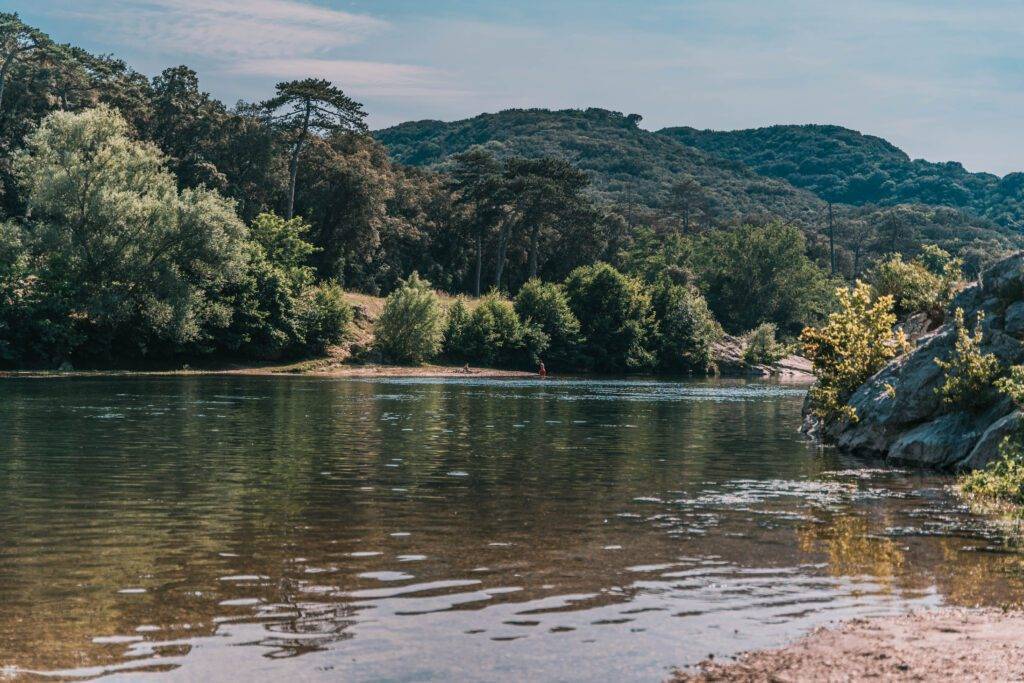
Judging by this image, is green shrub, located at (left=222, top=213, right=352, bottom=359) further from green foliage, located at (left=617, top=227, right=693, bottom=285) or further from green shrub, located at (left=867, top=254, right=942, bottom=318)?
green foliage, located at (left=617, top=227, right=693, bottom=285)

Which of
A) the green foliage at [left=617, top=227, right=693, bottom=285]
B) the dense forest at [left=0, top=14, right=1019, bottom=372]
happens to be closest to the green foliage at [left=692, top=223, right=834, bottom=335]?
the dense forest at [left=0, top=14, right=1019, bottom=372]

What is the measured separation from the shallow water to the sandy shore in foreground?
60cm

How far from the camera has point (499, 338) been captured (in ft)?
406

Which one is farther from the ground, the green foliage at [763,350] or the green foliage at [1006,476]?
the green foliage at [763,350]

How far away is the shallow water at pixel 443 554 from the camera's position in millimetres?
11508

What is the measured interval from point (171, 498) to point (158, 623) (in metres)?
10.6

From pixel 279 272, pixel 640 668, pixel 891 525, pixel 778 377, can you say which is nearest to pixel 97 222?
pixel 279 272

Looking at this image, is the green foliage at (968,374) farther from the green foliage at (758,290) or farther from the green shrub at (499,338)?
the green foliage at (758,290)

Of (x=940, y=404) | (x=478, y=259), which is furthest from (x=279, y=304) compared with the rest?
(x=940, y=404)

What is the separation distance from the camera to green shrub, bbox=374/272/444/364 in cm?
11238

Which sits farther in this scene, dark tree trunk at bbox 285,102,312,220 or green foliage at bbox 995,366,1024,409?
dark tree trunk at bbox 285,102,312,220

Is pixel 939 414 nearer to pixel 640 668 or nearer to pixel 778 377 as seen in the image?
pixel 640 668

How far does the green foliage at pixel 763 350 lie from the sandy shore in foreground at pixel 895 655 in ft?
506

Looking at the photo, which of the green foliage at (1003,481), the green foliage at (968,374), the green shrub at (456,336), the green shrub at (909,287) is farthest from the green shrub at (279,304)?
the green foliage at (1003,481)
